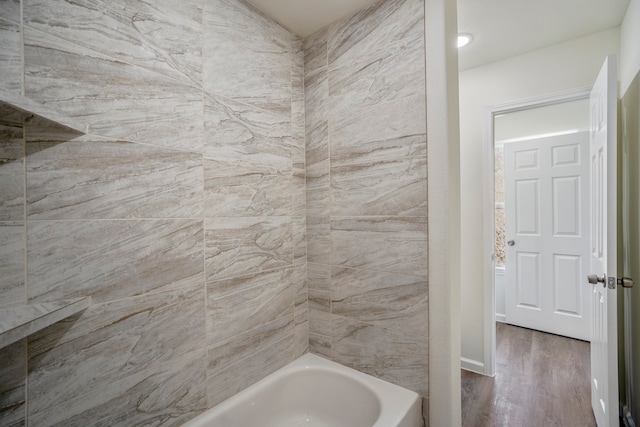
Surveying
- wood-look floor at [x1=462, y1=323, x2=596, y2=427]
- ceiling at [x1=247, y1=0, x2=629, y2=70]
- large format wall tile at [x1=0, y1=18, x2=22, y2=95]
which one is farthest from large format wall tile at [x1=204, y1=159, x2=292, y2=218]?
wood-look floor at [x1=462, y1=323, x2=596, y2=427]

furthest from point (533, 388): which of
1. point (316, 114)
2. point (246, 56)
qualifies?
point (246, 56)

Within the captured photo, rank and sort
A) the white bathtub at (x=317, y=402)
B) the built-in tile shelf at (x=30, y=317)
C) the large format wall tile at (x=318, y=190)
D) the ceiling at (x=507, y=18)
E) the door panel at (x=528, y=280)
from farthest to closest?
the door panel at (x=528, y=280)
the large format wall tile at (x=318, y=190)
the ceiling at (x=507, y=18)
the white bathtub at (x=317, y=402)
the built-in tile shelf at (x=30, y=317)

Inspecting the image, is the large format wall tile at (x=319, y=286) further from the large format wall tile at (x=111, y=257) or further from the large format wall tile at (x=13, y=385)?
the large format wall tile at (x=13, y=385)

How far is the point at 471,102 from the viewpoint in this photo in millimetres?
2480

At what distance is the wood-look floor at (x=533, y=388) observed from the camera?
1878mm

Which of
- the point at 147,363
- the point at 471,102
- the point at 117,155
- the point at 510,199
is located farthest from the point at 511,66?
the point at 147,363

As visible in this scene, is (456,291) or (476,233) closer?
(456,291)

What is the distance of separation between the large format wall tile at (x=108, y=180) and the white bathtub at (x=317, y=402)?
0.88 meters

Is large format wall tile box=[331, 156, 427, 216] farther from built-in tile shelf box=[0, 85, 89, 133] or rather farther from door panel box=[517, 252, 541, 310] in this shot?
door panel box=[517, 252, 541, 310]

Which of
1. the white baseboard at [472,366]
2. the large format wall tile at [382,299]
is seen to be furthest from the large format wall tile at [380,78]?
the white baseboard at [472,366]

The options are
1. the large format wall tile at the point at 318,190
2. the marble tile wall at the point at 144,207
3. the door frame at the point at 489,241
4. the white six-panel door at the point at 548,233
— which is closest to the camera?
the marble tile wall at the point at 144,207

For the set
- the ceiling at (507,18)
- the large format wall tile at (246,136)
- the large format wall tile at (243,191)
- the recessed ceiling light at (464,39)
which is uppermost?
the recessed ceiling light at (464,39)

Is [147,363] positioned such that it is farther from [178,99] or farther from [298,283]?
[178,99]

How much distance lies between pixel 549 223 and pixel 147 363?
3.75 meters
